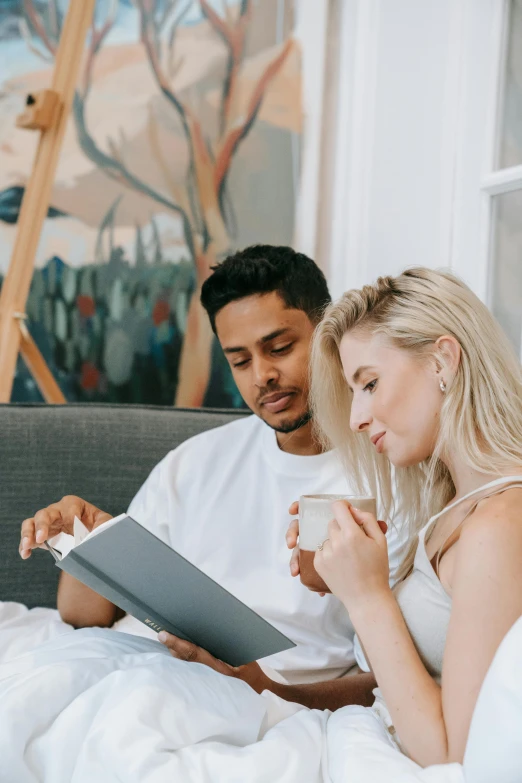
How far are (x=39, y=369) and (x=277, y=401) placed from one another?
0.84m

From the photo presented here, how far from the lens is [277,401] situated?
169 centimetres

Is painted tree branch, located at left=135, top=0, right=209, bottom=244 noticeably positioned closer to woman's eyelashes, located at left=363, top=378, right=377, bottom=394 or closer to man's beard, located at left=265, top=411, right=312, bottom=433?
man's beard, located at left=265, top=411, right=312, bottom=433

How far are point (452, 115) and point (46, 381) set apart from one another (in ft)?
4.13

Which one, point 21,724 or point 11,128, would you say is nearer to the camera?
point 21,724

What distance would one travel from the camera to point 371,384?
1.20 metres

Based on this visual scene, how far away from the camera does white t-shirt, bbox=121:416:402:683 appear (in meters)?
1.54

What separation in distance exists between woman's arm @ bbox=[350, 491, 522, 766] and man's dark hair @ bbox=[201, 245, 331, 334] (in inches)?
32.4

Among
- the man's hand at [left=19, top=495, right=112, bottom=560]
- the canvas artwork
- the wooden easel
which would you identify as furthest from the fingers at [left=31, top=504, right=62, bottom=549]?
the canvas artwork

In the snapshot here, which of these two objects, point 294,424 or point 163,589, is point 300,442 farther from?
point 163,589

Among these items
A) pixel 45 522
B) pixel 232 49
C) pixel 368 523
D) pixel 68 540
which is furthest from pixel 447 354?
pixel 232 49

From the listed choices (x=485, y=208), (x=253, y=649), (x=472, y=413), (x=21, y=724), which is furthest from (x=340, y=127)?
(x=21, y=724)

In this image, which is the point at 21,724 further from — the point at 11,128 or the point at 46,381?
the point at 11,128

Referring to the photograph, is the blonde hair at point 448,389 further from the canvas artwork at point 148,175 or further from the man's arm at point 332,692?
the canvas artwork at point 148,175

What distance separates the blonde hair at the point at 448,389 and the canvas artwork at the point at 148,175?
1.02 m
